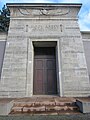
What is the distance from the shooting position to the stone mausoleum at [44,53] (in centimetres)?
809

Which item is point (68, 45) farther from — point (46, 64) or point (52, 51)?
point (46, 64)

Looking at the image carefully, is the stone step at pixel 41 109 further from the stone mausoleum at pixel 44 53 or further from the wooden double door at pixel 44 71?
the wooden double door at pixel 44 71

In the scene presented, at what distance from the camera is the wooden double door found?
356 inches

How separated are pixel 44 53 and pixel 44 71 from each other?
1445 millimetres

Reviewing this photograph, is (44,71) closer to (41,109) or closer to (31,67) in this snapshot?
(31,67)

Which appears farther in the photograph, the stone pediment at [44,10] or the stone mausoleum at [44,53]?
the stone pediment at [44,10]

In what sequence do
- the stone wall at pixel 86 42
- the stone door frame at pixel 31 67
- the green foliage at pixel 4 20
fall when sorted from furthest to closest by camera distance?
the green foliage at pixel 4 20, the stone wall at pixel 86 42, the stone door frame at pixel 31 67

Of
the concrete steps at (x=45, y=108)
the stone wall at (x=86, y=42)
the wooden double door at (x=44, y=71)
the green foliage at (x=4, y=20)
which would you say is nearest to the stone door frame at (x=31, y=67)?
the wooden double door at (x=44, y=71)

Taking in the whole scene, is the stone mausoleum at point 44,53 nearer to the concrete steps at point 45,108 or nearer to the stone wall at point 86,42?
the stone wall at point 86,42

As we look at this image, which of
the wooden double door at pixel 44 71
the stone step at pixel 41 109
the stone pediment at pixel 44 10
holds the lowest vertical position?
the stone step at pixel 41 109

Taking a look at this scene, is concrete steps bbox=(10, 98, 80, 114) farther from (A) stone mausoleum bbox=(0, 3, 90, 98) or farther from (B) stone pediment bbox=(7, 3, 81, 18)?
(B) stone pediment bbox=(7, 3, 81, 18)

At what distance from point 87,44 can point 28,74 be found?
194 inches

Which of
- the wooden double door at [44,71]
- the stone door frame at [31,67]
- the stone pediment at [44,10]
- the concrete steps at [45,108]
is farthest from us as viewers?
the stone pediment at [44,10]

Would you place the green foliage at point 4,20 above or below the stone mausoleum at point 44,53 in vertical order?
above
